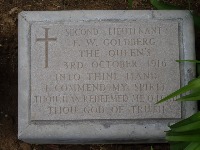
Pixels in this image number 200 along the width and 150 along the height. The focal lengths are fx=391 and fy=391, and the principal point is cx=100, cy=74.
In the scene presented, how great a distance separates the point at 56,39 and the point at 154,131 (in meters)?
0.83

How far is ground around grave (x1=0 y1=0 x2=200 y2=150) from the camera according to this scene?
2.73 meters

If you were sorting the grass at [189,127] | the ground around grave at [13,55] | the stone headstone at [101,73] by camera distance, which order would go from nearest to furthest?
the grass at [189,127] → the stone headstone at [101,73] → the ground around grave at [13,55]

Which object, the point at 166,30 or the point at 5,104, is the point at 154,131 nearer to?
the point at 166,30

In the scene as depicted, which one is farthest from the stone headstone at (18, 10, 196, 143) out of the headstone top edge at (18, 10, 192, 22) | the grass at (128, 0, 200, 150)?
the grass at (128, 0, 200, 150)

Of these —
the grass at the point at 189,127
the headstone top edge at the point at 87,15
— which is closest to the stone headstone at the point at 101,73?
the headstone top edge at the point at 87,15

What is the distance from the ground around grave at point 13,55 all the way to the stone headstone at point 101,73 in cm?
30

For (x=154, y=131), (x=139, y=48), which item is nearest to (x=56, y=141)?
(x=154, y=131)

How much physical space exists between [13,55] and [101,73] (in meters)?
0.82

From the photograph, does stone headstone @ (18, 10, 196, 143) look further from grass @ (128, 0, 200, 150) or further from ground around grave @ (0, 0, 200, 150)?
grass @ (128, 0, 200, 150)

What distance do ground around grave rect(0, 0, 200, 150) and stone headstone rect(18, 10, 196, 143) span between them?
30 centimetres

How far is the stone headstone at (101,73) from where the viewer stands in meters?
2.37

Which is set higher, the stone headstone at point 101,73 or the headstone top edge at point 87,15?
the headstone top edge at point 87,15

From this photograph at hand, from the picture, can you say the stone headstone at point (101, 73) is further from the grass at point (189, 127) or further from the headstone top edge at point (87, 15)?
the grass at point (189, 127)

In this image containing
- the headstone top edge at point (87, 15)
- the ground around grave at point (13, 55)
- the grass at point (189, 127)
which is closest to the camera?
the grass at point (189, 127)
